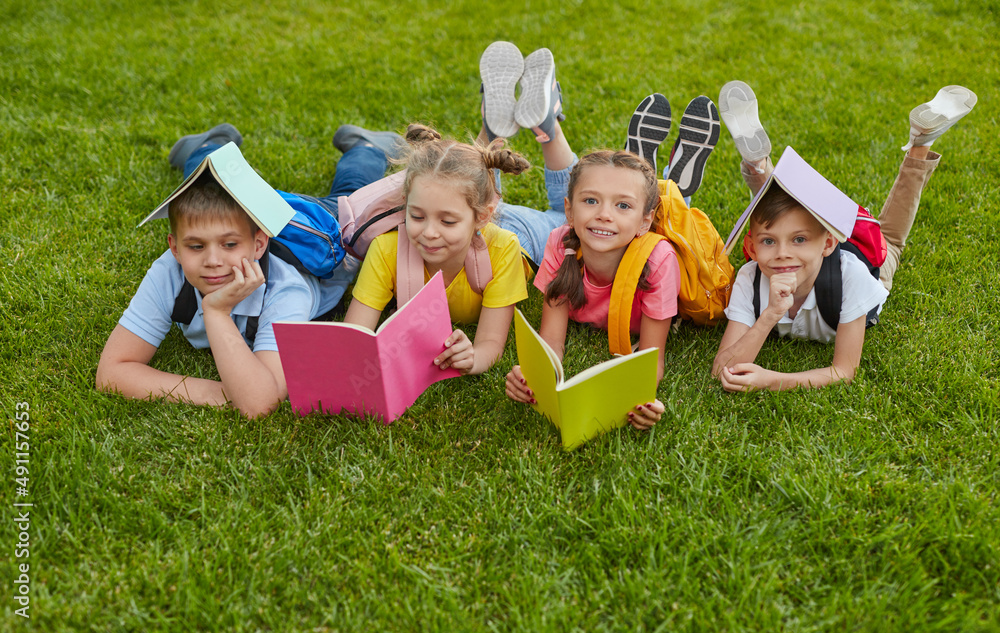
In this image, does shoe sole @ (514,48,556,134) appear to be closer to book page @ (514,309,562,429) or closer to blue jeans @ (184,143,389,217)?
blue jeans @ (184,143,389,217)

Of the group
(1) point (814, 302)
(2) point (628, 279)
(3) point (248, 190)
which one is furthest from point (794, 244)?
(3) point (248, 190)

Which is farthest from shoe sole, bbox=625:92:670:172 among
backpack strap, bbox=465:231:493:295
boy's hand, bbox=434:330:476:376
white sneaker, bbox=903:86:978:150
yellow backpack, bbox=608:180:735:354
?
boy's hand, bbox=434:330:476:376

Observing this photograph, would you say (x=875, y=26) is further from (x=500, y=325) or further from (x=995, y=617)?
(x=995, y=617)

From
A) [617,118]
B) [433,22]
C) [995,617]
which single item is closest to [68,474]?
[995,617]

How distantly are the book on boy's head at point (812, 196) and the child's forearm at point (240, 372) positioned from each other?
196 cm

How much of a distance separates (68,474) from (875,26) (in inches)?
294

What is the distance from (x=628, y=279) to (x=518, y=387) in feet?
2.29

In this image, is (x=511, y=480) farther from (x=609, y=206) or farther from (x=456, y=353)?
(x=609, y=206)

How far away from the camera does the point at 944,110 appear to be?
10.5 ft

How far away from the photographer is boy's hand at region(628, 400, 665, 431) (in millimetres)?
2633

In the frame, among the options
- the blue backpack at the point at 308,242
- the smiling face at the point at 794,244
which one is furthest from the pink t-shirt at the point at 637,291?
the blue backpack at the point at 308,242

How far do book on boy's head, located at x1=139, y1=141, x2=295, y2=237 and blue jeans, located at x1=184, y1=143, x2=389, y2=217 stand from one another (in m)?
1.34

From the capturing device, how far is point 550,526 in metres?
2.39

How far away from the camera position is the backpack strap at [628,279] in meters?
3.07
